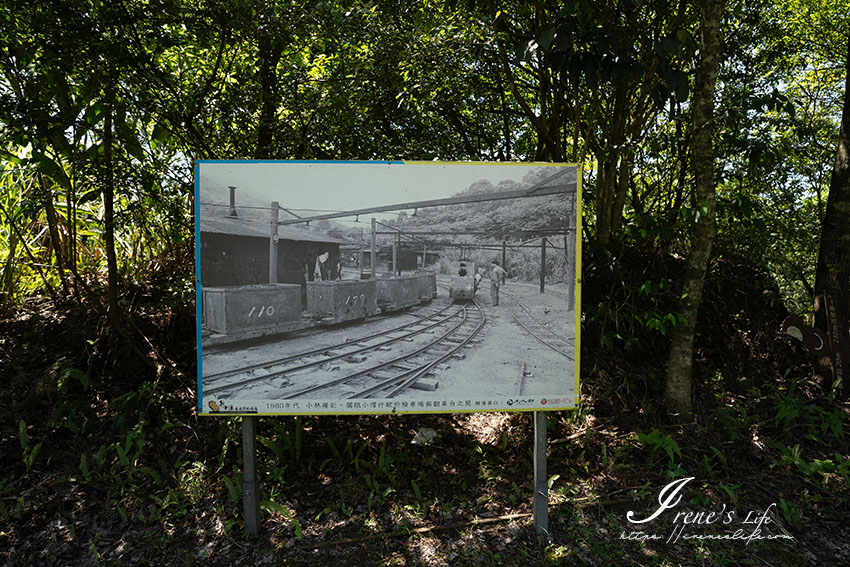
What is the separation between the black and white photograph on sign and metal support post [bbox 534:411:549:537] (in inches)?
7.4

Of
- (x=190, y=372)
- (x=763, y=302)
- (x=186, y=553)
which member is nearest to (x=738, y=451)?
(x=763, y=302)

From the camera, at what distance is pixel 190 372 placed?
473 cm

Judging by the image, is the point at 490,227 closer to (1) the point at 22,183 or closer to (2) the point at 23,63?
(2) the point at 23,63

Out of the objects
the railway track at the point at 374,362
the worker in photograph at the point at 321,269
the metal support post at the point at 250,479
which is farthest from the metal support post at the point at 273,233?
the metal support post at the point at 250,479

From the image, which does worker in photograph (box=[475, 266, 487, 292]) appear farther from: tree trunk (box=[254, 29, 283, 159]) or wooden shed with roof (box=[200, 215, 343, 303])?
tree trunk (box=[254, 29, 283, 159])

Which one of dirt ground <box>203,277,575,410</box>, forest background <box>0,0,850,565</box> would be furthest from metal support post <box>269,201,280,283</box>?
forest background <box>0,0,850,565</box>

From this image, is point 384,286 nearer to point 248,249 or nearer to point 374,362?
point 374,362

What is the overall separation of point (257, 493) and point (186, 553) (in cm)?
54

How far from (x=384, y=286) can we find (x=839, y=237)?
4.72 m

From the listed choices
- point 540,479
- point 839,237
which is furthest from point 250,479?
point 839,237

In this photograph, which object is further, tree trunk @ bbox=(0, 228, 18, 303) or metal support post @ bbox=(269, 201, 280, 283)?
tree trunk @ bbox=(0, 228, 18, 303)

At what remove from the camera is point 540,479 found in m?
3.21

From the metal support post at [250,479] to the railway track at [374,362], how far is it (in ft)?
0.92

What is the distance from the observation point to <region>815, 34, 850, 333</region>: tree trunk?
4887mm
